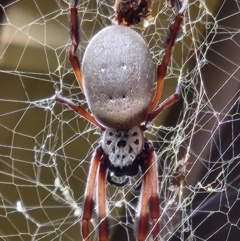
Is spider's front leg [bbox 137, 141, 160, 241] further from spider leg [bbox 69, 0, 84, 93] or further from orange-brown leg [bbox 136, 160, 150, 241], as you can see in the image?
spider leg [bbox 69, 0, 84, 93]

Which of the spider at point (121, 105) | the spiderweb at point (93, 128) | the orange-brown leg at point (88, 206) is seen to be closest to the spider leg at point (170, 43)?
the spider at point (121, 105)

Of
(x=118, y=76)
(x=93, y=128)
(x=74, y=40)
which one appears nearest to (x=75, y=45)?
(x=74, y=40)

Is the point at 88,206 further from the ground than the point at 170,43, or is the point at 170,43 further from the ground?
the point at 170,43

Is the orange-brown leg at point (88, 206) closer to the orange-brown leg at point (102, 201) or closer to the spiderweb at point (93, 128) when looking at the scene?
the orange-brown leg at point (102, 201)

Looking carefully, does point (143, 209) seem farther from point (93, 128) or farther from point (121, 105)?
point (93, 128)

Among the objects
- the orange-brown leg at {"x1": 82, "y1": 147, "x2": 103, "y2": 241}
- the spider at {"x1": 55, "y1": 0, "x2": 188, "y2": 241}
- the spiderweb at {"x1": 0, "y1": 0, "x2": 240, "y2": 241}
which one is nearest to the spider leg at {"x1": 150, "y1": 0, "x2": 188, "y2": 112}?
the spider at {"x1": 55, "y1": 0, "x2": 188, "y2": 241}
